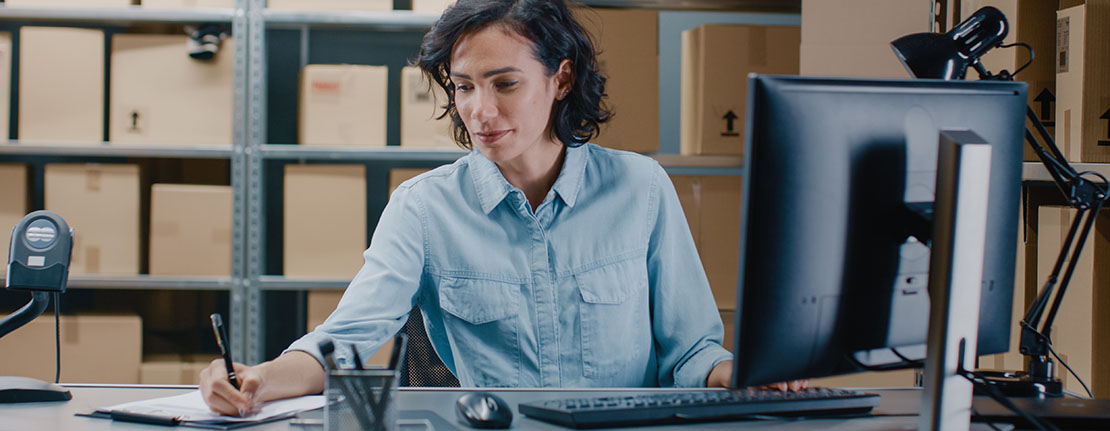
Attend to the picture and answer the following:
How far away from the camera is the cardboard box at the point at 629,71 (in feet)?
7.32

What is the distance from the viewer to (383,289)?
1.16 metres

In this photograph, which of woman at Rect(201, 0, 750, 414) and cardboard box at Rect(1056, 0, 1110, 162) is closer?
woman at Rect(201, 0, 750, 414)

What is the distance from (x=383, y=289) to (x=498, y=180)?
9.1 inches

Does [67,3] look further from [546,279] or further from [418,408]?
[418,408]

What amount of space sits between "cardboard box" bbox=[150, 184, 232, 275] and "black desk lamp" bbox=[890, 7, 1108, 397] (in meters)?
1.89

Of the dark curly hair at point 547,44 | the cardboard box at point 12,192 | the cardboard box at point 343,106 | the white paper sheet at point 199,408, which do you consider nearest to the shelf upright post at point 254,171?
the cardboard box at point 343,106

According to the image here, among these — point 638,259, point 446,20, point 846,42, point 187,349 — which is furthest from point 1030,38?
point 187,349

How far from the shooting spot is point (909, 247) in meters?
0.75

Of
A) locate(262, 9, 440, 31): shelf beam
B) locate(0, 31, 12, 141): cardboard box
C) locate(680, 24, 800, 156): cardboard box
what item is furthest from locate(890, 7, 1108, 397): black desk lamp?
locate(0, 31, 12, 141): cardboard box

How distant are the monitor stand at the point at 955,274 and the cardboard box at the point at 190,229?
2.04 meters

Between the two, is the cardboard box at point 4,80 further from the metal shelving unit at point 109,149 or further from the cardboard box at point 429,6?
the cardboard box at point 429,6

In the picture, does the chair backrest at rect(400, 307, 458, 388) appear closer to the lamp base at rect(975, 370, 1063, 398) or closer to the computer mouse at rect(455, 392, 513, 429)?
the computer mouse at rect(455, 392, 513, 429)

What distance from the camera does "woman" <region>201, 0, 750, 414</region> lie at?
1.24m

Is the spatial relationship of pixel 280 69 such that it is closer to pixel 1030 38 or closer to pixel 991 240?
pixel 1030 38
